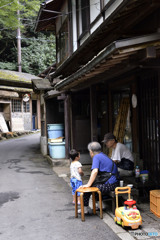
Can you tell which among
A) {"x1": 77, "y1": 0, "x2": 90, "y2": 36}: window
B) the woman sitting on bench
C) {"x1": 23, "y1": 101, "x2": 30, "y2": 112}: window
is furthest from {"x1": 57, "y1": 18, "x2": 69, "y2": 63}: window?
{"x1": 23, "y1": 101, "x2": 30, "y2": 112}: window

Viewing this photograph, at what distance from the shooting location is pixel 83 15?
1166 centimetres

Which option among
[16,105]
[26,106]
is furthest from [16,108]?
[26,106]

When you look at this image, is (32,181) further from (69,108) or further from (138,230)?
(138,230)

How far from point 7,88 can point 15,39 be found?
1020 cm

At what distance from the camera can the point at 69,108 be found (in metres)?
12.1

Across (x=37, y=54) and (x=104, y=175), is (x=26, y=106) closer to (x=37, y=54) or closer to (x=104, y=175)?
(x=37, y=54)

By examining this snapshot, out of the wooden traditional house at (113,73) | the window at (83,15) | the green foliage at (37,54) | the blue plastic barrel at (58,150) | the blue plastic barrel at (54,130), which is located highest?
the green foliage at (37,54)

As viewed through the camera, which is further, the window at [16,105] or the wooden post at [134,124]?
the window at [16,105]

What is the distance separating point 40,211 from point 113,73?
→ 3.79 metres

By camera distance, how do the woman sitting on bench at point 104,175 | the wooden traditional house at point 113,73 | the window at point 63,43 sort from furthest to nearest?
the window at point 63,43 < the woman sitting on bench at point 104,175 < the wooden traditional house at point 113,73

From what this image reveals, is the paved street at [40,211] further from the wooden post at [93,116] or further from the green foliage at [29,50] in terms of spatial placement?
the green foliage at [29,50]

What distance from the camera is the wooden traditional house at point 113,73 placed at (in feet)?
17.1

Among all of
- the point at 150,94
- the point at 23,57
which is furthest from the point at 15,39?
the point at 150,94

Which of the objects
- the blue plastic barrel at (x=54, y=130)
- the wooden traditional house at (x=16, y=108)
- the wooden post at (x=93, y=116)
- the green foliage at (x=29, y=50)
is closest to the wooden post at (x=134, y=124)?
the wooden post at (x=93, y=116)
